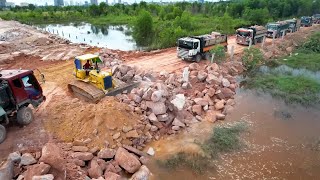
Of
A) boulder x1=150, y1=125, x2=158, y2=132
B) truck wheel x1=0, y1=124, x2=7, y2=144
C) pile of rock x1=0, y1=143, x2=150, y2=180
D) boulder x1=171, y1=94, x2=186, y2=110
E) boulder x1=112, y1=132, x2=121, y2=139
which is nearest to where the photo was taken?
pile of rock x1=0, y1=143, x2=150, y2=180

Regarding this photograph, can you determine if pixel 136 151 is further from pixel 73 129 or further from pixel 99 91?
pixel 99 91

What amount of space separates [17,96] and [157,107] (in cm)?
620

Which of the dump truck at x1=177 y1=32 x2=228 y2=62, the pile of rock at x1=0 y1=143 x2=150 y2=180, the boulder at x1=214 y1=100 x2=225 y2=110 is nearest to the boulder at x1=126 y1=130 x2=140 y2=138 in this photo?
the pile of rock at x1=0 y1=143 x2=150 y2=180

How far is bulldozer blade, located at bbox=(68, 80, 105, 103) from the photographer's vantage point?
13938 millimetres

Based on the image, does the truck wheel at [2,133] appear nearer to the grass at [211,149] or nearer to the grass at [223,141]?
the grass at [211,149]

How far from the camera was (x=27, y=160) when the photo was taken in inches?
373

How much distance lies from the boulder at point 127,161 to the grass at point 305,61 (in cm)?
2008

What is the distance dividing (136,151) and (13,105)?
17.6 feet

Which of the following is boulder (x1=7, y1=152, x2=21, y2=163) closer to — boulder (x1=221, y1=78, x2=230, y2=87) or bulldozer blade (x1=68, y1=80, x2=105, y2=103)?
bulldozer blade (x1=68, y1=80, x2=105, y2=103)

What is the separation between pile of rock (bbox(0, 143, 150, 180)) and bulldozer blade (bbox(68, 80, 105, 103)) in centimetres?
347

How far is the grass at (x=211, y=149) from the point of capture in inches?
441

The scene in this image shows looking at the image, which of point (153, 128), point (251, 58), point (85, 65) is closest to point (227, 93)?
point (153, 128)

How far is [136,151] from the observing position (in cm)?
1154

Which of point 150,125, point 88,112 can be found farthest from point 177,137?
point 88,112
